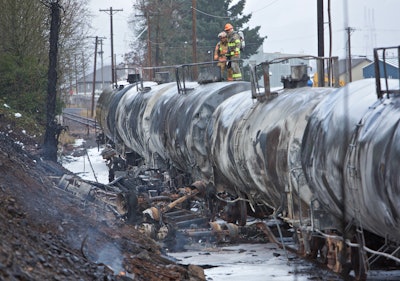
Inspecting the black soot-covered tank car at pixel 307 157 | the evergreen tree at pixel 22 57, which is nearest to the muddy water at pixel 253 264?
the black soot-covered tank car at pixel 307 157

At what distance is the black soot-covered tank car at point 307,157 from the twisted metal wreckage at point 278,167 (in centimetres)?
2

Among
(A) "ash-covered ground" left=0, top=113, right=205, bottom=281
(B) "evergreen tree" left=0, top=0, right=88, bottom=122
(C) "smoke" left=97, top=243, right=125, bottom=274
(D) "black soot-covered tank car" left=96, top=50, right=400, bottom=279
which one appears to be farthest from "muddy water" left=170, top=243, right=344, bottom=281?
(B) "evergreen tree" left=0, top=0, right=88, bottom=122

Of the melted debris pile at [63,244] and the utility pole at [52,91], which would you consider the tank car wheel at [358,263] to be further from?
the utility pole at [52,91]

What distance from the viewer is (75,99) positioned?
116375 mm

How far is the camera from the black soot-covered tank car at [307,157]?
27.8 ft

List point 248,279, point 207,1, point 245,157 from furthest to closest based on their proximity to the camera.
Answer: point 207,1 < point 245,157 < point 248,279

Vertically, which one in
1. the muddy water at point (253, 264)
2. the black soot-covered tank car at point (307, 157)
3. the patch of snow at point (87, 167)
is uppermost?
the black soot-covered tank car at point (307, 157)

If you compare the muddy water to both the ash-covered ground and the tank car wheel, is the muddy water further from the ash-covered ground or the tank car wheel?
the ash-covered ground

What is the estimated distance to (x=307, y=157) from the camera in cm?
1024

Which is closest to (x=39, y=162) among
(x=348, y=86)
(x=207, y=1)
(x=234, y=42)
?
(x=234, y=42)

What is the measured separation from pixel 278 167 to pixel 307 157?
130cm

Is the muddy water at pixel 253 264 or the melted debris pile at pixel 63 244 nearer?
the melted debris pile at pixel 63 244

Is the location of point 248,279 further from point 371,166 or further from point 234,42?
point 234,42

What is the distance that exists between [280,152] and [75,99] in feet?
350
